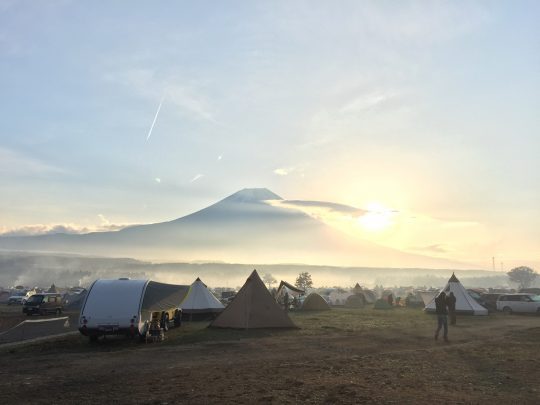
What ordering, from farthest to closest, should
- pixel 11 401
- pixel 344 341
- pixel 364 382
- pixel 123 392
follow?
pixel 344 341 < pixel 364 382 < pixel 123 392 < pixel 11 401

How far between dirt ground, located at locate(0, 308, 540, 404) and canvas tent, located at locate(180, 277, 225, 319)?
10.8 metres

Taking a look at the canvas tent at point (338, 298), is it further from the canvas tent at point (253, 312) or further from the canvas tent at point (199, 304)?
the canvas tent at point (253, 312)

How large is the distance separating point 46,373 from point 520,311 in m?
35.5

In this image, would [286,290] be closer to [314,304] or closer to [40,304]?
[314,304]

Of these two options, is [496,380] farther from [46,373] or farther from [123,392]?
[46,373]

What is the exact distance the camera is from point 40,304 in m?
36.2

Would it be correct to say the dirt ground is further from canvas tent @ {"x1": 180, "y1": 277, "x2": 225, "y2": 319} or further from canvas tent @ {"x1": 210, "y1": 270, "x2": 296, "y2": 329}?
canvas tent @ {"x1": 180, "y1": 277, "x2": 225, "y2": 319}

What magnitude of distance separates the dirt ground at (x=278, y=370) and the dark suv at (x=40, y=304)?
769 inches

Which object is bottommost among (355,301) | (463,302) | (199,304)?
(355,301)

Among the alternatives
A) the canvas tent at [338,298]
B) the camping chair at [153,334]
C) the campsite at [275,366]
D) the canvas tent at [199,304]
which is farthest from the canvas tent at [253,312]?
the canvas tent at [338,298]

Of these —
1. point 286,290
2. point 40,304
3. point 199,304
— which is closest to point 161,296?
point 199,304

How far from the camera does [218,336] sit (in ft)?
65.6

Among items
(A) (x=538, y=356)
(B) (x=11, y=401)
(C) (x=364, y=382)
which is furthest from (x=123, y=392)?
(A) (x=538, y=356)

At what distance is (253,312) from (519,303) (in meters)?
24.7
